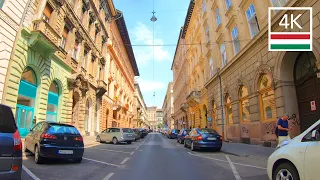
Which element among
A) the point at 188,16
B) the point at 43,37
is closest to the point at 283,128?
the point at 43,37

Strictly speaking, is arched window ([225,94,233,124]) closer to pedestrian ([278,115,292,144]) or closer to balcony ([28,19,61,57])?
pedestrian ([278,115,292,144])

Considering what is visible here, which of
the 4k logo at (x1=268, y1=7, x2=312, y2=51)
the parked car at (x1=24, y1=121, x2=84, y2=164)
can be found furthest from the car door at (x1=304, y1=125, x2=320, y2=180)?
the parked car at (x1=24, y1=121, x2=84, y2=164)

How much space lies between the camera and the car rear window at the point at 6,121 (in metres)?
4.60

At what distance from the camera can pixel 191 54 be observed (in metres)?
41.6

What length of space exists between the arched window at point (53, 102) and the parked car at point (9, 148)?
1429 centimetres

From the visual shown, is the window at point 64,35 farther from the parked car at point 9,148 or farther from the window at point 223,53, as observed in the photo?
the parked car at point 9,148

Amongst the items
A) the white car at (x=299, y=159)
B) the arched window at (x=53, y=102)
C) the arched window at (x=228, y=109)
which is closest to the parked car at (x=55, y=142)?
the white car at (x=299, y=159)

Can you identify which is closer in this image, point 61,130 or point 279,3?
point 61,130

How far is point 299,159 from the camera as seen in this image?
4.35m

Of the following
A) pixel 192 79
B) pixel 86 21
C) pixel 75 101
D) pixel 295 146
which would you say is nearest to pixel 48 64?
pixel 75 101

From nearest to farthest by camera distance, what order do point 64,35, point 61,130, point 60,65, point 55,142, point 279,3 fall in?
point 55,142 < point 61,130 < point 279,3 < point 60,65 < point 64,35

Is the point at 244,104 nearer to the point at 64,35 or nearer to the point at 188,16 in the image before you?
the point at 64,35

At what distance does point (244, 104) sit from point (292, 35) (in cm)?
1005

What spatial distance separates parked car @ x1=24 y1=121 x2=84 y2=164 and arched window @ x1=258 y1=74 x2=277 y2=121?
37.7ft
